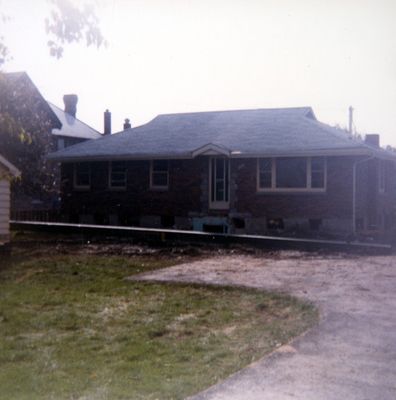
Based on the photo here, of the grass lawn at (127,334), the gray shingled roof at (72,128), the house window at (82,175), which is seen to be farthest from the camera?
the gray shingled roof at (72,128)

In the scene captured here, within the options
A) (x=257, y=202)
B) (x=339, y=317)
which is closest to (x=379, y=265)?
(x=339, y=317)

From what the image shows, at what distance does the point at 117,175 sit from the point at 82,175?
74.9 inches

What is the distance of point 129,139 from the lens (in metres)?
29.8

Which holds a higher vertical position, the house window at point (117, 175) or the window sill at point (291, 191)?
the house window at point (117, 175)

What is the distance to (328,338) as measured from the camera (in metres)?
7.41

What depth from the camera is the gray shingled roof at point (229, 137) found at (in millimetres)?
24275

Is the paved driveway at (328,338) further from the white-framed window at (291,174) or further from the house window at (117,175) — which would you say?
the house window at (117,175)

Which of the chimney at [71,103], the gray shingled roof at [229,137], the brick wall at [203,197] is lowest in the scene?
the brick wall at [203,197]

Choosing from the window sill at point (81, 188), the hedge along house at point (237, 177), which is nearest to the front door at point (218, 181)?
the hedge along house at point (237, 177)

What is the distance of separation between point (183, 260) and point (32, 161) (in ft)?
61.3

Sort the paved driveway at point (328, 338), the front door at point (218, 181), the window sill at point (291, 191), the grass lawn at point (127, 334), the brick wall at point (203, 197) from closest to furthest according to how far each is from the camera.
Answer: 1. the paved driveway at point (328, 338)
2. the grass lawn at point (127, 334)
3. the brick wall at point (203, 197)
4. the window sill at point (291, 191)
5. the front door at point (218, 181)

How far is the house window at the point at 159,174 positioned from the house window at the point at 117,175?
52.4 inches

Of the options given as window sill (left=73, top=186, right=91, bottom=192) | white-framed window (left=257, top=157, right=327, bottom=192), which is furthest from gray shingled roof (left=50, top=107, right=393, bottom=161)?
window sill (left=73, top=186, right=91, bottom=192)

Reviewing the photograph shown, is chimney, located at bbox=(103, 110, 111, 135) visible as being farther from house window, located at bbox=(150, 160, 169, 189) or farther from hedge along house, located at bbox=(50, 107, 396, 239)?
house window, located at bbox=(150, 160, 169, 189)
